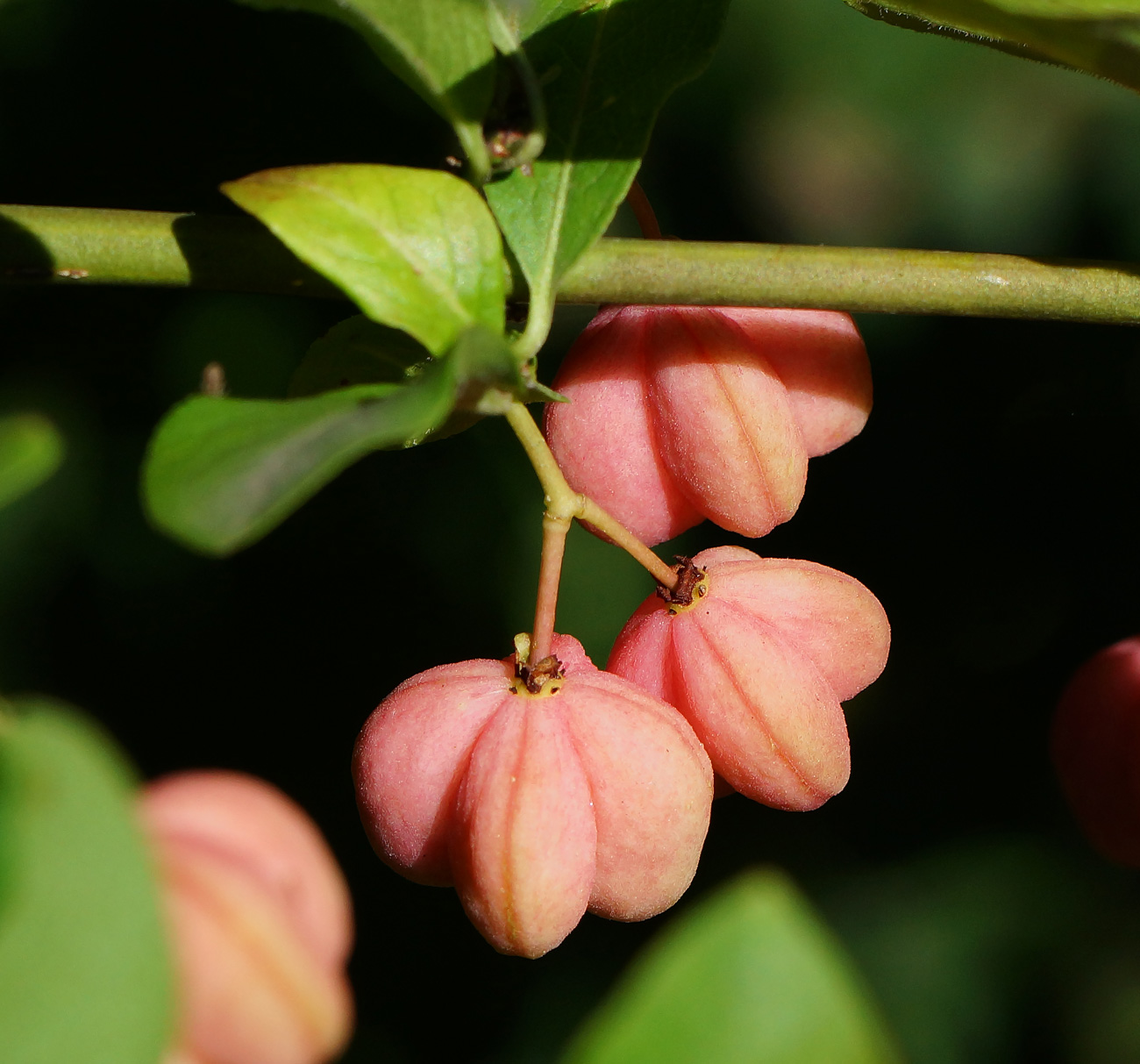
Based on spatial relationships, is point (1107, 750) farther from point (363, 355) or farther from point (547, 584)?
point (363, 355)

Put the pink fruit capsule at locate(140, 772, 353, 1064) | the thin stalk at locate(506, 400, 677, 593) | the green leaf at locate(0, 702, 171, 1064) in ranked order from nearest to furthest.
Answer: the green leaf at locate(0, 702, 171, 1064) → the pink fruit capsule at locate(140, 772, 353, 1064) → the thin stalk at locate(506, 400, 677, 593)

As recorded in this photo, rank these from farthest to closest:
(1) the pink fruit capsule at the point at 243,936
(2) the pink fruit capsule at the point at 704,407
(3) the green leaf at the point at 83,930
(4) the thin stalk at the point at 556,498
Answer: (2) the pink fruit capsule at the point at 704,407, (4) the thin stalk at the point at 556,498, (1) the pink fruit capsule at the point at 243,936, (3) the green leaf at the point at 83,930

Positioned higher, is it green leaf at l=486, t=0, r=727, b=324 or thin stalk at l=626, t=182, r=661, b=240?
green leaf at l=486, t=0, r=727, b=324

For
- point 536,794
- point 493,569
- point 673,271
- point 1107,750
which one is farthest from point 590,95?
point 493,569

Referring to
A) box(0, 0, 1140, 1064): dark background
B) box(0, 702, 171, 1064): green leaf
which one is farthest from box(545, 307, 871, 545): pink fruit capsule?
box(0, 0, 1140, 1064): dark background

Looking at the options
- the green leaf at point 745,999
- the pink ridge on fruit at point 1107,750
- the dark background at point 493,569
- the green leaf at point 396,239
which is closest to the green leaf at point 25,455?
the green leaf at point 396,239

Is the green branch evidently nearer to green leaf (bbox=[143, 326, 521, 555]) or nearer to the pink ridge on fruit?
green leaf (bbox=[143, 326, 521, 555])

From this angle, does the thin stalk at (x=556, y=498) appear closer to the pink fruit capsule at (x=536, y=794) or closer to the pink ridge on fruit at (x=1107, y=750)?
the pink fruit capsule at (x=536, y=794)

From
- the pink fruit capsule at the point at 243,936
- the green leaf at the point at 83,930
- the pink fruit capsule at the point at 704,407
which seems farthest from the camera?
the pink fruit capsule at the point at 704,407
